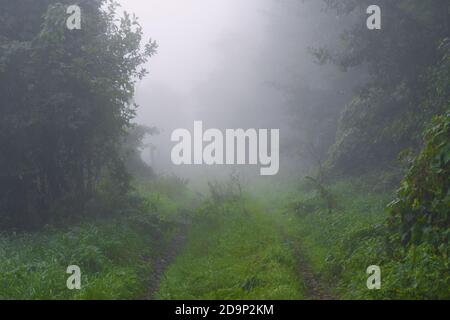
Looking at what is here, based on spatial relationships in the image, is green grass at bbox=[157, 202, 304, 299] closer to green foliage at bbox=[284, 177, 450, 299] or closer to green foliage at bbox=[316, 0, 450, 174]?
green foliage at bbox=[284, 177, 450, 299]

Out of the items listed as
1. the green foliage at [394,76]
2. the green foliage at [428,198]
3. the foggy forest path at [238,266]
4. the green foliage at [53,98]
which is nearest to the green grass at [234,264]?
the foggy forest path at [238,266]

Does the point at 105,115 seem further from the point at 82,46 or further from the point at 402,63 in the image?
the point at 402,63

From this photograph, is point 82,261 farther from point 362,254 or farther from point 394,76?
point 394,76

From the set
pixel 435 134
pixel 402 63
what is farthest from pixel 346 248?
pixel 402 63

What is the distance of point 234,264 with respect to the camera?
1307 cm

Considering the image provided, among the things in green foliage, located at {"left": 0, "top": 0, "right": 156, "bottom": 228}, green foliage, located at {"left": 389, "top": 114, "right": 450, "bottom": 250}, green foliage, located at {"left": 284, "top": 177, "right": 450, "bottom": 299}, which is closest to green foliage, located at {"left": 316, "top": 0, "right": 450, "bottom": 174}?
green foliage, located at {"left": 284, "top": 177, "right": 450, "bottom": 299}

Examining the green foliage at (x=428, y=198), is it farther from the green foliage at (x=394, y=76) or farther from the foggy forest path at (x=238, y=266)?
the green foliage at (x=394, y=76)

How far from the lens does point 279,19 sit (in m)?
50.7

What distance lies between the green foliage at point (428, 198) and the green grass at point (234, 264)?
2.65m

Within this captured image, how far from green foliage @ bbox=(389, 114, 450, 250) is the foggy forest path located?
228cm

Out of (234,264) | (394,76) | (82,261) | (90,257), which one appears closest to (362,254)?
(234,264)

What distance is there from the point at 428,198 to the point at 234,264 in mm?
4817

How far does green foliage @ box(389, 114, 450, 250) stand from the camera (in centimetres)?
1050

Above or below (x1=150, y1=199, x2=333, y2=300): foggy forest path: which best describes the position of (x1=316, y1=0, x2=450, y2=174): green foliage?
above
